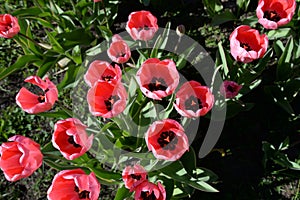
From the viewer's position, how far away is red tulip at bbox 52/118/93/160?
66.4 inches

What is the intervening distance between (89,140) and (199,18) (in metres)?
1.44

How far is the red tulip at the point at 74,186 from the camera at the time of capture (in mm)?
1618

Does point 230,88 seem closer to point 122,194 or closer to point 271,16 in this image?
point 271,16

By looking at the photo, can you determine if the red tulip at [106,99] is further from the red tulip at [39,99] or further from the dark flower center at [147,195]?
the dark flower center at [147,195]

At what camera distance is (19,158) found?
1.70m

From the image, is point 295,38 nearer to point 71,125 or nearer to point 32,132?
point 71,125

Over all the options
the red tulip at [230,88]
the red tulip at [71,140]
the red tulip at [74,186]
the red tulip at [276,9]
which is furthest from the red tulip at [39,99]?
the red tulip at [276,9]

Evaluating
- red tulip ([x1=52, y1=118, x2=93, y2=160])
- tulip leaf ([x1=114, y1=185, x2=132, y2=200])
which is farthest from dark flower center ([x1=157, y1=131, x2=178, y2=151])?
tulip leaf ([x1=114, y1=185, x2=132, y2=200])

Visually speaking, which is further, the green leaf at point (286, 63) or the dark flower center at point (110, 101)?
the green leaf at point (286, 63)

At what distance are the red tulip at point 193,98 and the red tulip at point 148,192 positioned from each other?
0.30m

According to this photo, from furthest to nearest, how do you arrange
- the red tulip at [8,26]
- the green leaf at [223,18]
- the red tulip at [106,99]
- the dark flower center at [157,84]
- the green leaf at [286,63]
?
the green leaf at [223,18]
the green leaf at [286,63]
the red tulip at [8,26]
the dark flower center at [157,84]
the red tulip at [106,99]

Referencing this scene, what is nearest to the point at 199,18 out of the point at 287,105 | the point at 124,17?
the point at 124,17

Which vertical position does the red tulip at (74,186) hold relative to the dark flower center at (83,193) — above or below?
above

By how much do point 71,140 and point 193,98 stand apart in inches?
20.0
